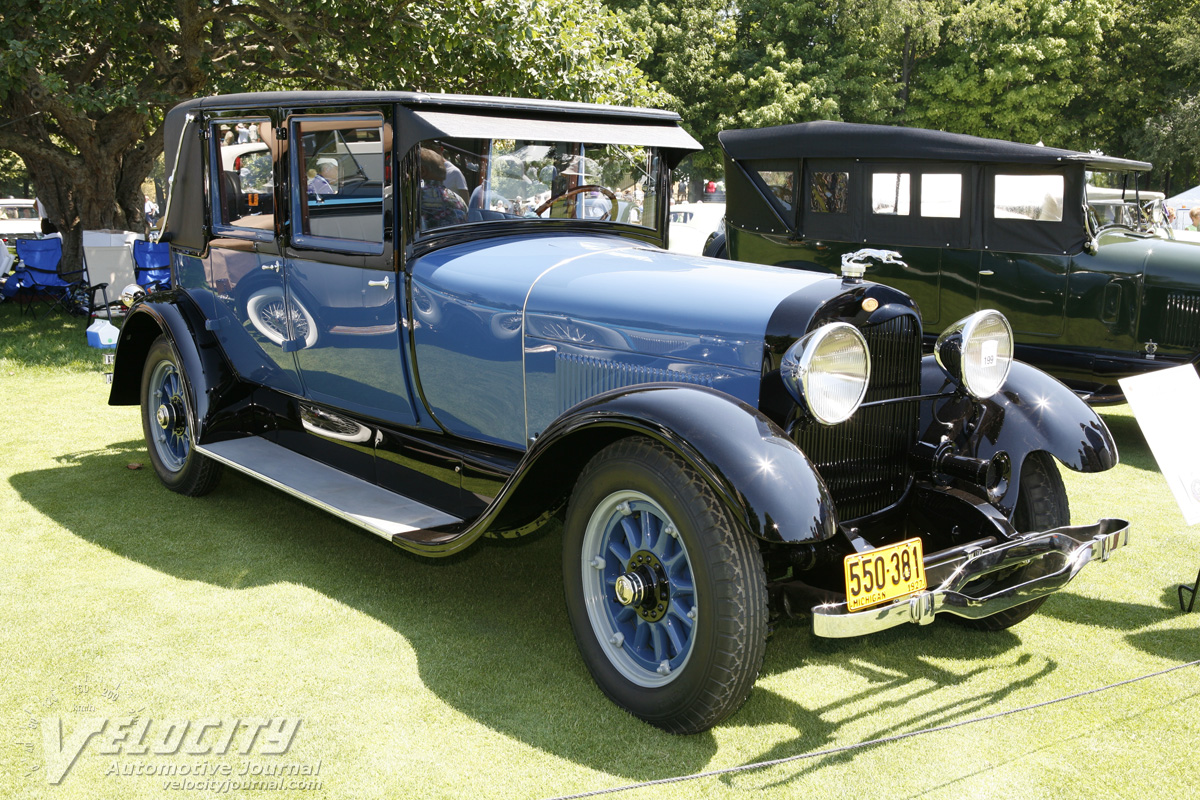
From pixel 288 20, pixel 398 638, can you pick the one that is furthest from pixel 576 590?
pixel 288 20

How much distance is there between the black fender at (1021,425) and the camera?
3.38 meters

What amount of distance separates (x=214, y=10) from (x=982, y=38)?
25.1 m

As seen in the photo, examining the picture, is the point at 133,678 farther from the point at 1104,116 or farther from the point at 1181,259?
the point at 1104,116

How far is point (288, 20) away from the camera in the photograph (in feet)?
34.4

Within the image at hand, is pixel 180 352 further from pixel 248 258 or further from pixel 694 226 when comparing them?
pixel 694 226

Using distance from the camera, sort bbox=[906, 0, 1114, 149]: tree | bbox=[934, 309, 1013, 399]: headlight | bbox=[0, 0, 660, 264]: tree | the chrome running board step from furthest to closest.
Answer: bbox=[906, 0, 1114, 149]: tree < bbox=[0, 0, 660, 264]: tree < the chrome running board step < bbox=[934, 309, 1013, 399]: headlight

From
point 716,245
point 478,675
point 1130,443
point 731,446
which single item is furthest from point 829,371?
point 716,245

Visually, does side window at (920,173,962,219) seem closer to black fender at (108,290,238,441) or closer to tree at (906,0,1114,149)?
black fender at (108,290,238,441)

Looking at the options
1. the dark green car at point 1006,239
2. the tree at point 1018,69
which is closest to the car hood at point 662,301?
the dark green car at point 1006,239

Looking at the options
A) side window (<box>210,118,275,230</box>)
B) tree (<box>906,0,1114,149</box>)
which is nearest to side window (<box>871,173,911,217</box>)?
side window (<box>210,118,275,230</box>)

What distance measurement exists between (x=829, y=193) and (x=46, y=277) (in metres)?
10.1

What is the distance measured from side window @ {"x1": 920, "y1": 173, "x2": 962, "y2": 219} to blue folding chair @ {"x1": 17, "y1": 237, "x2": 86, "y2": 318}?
10.2 m

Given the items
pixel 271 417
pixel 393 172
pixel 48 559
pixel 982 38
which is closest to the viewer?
pixel 393 172

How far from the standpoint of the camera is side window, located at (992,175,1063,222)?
724 cm
